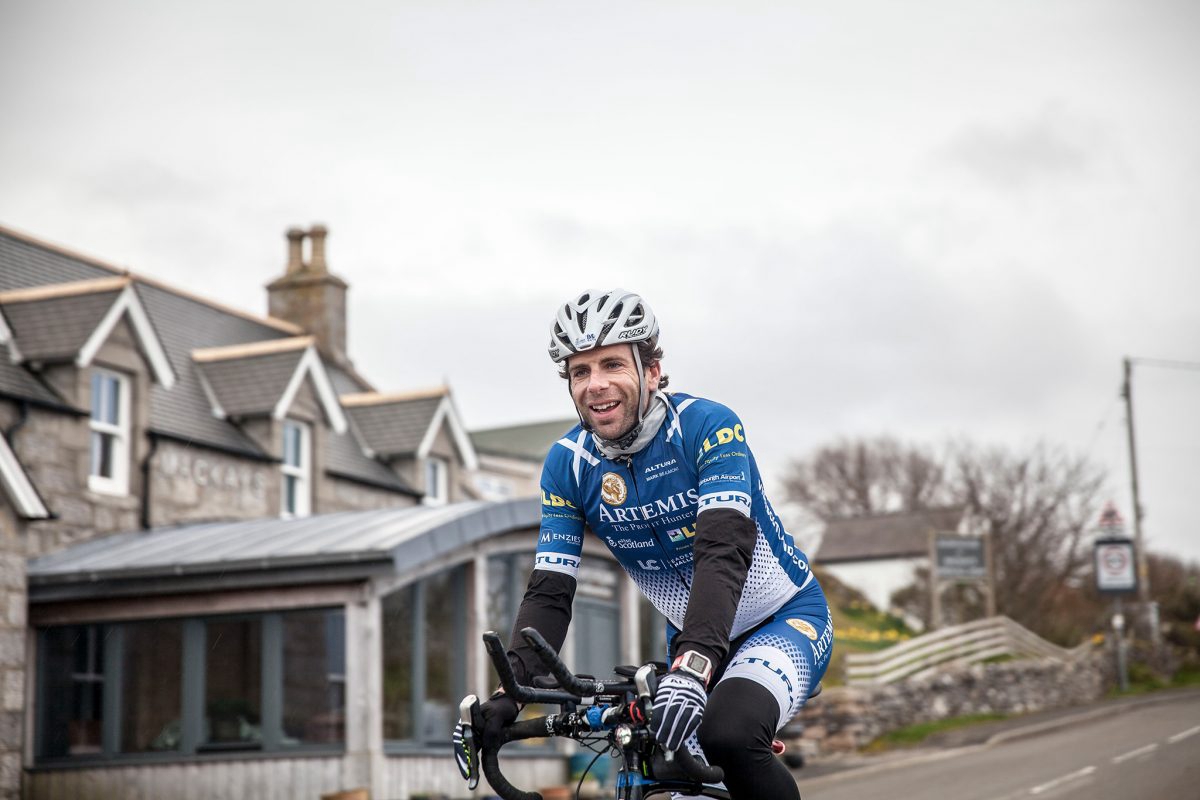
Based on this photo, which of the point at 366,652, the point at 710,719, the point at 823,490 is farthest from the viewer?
the point at 823,490

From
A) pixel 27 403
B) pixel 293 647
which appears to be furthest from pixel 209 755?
pixel 27 403

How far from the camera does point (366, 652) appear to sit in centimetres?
1712

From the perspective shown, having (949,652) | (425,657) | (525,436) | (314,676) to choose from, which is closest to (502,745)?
(314,676)

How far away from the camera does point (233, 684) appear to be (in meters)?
17.8

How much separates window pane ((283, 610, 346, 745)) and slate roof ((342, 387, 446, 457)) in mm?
9886

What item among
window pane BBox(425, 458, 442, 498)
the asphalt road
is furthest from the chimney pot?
the asphalt road

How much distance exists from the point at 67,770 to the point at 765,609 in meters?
15.3

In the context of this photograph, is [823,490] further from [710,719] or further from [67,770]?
[710,719]

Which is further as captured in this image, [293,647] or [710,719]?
[293,647]

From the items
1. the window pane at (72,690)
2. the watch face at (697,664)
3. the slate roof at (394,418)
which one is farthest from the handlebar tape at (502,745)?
the slate roof at (394,418)

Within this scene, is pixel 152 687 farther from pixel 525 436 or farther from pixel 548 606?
pixel 525 436

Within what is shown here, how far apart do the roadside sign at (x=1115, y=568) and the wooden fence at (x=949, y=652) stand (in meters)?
2.09

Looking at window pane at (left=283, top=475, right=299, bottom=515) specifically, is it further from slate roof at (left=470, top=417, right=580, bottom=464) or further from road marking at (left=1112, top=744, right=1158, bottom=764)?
slate roof at (left=470, top=417, right=580, bottom=464)

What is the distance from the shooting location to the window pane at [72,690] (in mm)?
18172
